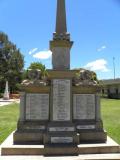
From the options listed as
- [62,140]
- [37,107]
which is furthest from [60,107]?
[62,140]

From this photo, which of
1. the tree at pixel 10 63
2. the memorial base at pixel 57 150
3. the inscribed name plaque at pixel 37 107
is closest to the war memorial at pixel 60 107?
the inscribed name plaque at pixel 37 107

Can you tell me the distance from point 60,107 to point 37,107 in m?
0.71

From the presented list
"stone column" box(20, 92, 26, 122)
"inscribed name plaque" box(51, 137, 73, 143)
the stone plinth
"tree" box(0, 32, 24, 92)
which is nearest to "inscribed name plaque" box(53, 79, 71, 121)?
"inscribed name plaque" box(51, 137, 73, 143)

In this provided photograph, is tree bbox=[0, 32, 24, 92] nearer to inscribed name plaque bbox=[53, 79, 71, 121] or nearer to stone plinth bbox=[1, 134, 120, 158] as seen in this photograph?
inscribed name plaque bbox=[53, 79, 71, 121]

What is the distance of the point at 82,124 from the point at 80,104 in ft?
2.02

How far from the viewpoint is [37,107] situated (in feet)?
35.7

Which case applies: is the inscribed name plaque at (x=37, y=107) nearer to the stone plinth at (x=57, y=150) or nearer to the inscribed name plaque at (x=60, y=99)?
the inscribed name plaque at (x=60, y=99)

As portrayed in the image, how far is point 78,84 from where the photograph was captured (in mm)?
11109

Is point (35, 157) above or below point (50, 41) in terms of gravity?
below

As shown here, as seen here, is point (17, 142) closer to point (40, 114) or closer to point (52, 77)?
point (40, 114)

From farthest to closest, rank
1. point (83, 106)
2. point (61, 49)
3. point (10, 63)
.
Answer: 1. point (10, 63)
2. point (61, 49)
3. point (83, 106)

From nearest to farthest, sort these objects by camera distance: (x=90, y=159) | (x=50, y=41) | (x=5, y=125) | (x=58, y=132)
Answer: (x=90, y=159)
(x=58, y=132)
(x=50, y=41)
(x=5, y=125)

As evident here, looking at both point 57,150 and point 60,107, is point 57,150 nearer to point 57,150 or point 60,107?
point 57,150

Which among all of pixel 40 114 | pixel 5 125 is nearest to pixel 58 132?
pixel 40 114
